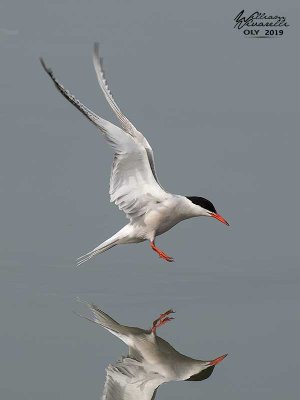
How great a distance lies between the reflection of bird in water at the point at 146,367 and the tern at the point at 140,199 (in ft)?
3.74

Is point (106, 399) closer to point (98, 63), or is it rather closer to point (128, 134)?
point (128, 134)

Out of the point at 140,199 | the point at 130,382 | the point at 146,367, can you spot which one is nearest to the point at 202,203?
the point at 140,199

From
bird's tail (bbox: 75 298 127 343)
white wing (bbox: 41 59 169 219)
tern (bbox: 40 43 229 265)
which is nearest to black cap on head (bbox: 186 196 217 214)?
tern (bbox: 40 43 229 265)

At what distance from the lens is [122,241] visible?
8086 millimetres

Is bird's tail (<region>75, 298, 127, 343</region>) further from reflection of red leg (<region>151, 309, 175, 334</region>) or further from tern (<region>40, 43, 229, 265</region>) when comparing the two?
tern (<region>40, 43, 229, 265</region>)

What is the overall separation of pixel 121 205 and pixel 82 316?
1.11 metres

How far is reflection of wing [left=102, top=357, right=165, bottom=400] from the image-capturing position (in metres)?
6.09

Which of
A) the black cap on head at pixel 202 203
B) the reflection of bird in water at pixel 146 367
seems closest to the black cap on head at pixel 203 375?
the reflection of bird in water at pixel 146 367

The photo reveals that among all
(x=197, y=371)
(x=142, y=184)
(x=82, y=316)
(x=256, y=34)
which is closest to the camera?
(x=197, y=371)

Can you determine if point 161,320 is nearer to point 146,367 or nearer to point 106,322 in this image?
point 106,322

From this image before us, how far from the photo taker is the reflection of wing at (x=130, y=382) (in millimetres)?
6090

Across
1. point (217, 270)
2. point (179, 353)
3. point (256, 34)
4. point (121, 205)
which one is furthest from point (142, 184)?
point (256, 34)

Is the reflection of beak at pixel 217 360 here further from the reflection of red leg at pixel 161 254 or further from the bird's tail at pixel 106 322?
the reflection of red leg at pixel 161 254

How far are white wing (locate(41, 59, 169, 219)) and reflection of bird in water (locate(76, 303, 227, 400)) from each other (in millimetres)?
1210
